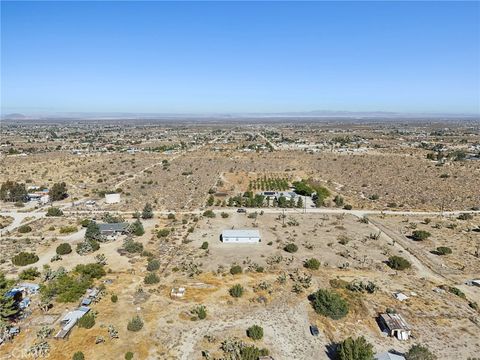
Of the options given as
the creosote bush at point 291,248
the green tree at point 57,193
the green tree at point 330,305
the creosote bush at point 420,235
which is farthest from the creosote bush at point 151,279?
the green tree at point 57,193

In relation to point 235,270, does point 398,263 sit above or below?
above

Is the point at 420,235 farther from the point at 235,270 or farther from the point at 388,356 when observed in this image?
the point at 388,356

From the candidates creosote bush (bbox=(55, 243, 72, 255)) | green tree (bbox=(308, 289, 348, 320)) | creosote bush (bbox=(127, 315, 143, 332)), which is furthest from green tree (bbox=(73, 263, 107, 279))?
green tree (bbox=(308, 289, 348, 320))

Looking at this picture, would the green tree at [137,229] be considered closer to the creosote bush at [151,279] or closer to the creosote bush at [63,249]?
the creosote bush at [63,249]

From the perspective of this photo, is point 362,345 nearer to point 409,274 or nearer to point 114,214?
point 409,274

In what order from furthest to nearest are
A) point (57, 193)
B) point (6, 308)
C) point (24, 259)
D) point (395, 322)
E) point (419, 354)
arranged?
point (57, 193), point (24, 259), point (395, 322), point (6, 308), point (419, 354)

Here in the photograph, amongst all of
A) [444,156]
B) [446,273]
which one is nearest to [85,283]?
[446,273]

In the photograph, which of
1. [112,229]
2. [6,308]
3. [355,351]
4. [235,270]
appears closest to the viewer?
[355,351]

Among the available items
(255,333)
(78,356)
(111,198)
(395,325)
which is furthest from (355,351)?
(111,198)
